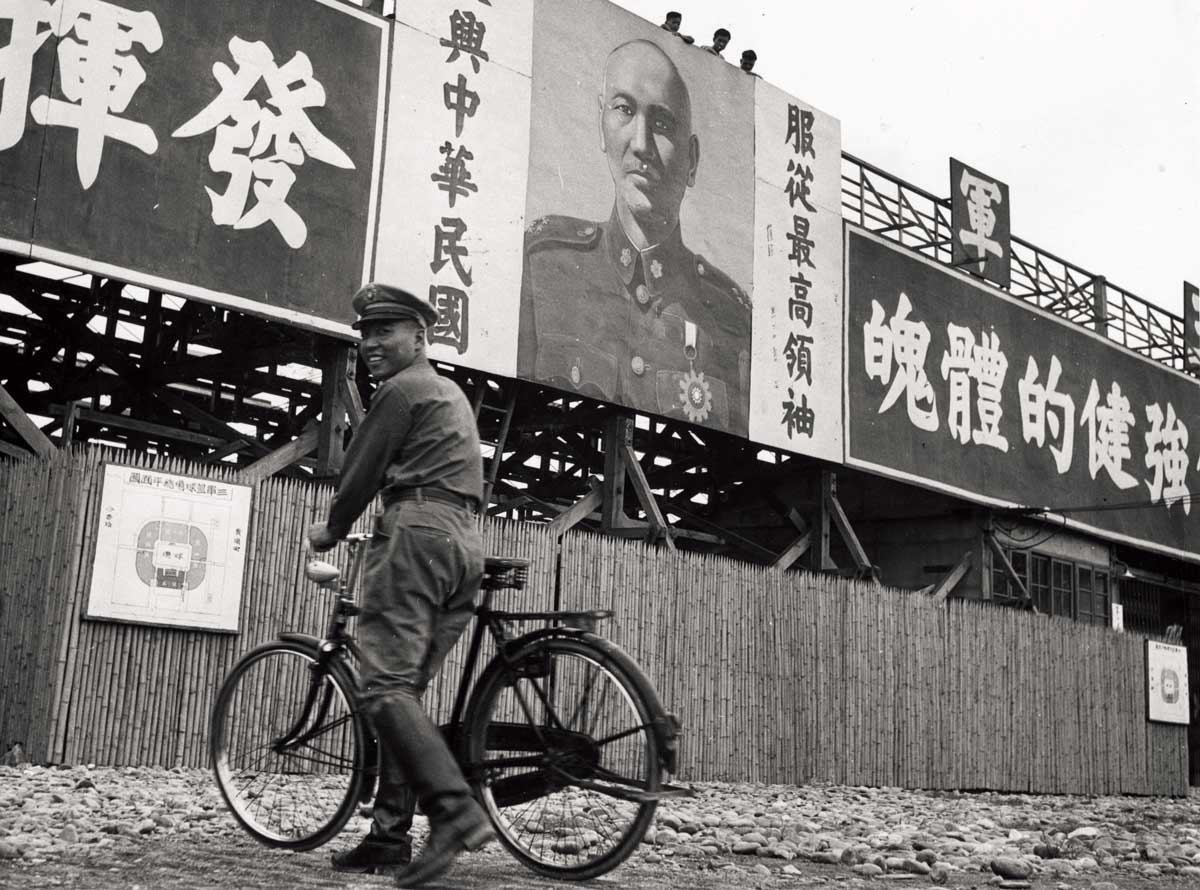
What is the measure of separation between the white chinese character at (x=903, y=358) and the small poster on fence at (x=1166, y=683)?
14.2 feet

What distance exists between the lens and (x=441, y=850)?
3623 millimetres

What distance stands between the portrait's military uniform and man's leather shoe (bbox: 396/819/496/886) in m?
7.89

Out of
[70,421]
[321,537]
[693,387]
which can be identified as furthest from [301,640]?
[70,421]

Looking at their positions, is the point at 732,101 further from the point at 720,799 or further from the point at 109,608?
the point at 109,608

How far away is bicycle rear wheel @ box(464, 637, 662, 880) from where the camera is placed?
391 cm

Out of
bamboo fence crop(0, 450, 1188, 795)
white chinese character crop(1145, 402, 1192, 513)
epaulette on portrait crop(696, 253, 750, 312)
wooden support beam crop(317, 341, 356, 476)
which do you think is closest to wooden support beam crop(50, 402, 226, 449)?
wooden support beam crop(317, 341, 356, 476)

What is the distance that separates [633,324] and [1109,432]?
952 centimetres

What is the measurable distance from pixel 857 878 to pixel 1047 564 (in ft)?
48.2

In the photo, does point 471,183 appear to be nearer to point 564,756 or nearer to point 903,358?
point 903,358

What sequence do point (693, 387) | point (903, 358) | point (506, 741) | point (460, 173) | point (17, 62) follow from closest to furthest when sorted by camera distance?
point (506, 741), point (17, 62), point (460, 173), point (693, 387), point (903, 358)

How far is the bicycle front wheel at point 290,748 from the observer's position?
4.31 meters

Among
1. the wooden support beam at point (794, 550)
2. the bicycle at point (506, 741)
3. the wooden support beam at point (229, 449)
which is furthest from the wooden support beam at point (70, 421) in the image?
the bicycle at point (506, 741)

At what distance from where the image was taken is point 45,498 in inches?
320

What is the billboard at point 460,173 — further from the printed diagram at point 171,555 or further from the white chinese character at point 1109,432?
the white chinese character at point 1109,432
